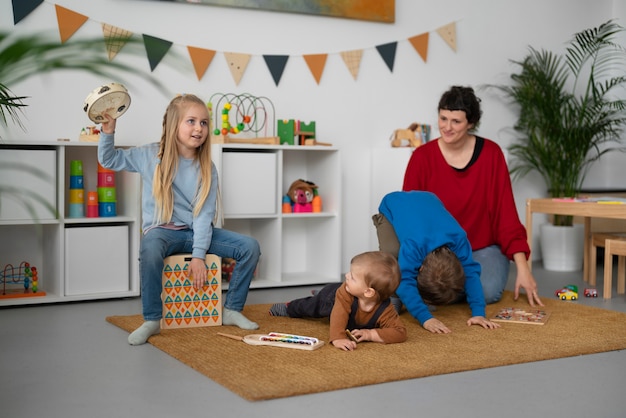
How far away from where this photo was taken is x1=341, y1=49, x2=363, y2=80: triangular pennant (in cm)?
443

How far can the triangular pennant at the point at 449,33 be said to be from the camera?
479cm

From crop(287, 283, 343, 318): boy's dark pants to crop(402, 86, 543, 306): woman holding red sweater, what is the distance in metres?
0.86

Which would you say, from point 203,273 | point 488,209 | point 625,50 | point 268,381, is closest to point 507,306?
point 488,209

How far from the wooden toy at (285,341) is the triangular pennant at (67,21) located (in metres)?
1.97

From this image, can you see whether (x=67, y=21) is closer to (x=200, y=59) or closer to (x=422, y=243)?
(x=200, y=59)

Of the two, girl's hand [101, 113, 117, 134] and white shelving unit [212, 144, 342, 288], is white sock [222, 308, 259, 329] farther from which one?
white shelving unit [212, 144, 342, 288]

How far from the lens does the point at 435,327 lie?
2666 millimetres

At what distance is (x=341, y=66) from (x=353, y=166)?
61 centimetres

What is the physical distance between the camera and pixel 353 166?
4.51 m

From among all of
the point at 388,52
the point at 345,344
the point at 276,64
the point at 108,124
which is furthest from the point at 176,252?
the point at 388,52

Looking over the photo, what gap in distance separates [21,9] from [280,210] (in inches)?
62.8

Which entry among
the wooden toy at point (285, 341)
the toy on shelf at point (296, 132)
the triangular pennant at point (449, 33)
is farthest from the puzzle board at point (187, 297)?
the triangular pennant at point (449, 33)

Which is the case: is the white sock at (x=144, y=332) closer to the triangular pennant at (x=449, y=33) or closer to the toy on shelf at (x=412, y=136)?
the toy on shelf at (x=412, y=136)

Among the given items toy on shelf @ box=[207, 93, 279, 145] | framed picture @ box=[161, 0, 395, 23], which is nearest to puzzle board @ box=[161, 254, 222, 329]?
toy on shelf @ box=[207, 93, 279, 145]
